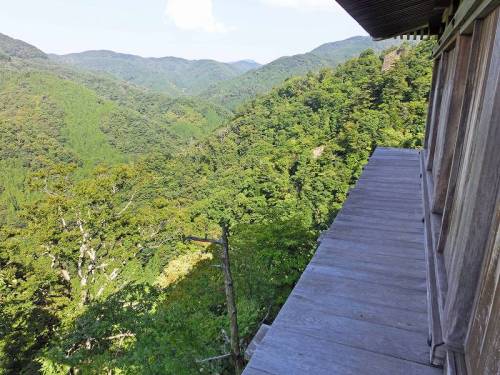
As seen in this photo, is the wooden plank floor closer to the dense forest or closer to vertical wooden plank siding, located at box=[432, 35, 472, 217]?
vertical wooden plank siding, located at box=[432, 35, 472, 217]

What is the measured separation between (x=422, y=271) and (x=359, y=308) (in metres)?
0.63

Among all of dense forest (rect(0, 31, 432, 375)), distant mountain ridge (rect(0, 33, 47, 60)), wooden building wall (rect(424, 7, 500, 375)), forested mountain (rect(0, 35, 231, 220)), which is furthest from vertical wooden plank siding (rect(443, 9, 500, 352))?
distant mountain ridge (rect(0, 33, 47, 60))

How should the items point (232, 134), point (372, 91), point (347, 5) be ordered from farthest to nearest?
point (232, 134) < point (372, 91) < point (347, 5)

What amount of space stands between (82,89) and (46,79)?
8905 millimetres

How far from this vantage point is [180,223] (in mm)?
19281

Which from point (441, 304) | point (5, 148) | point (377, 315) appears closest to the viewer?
point (441, 304)

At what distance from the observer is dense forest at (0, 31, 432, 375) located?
26.0 feet

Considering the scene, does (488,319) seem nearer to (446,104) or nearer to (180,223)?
(446,104)

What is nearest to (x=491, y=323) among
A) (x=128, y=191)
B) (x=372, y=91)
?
(x=128, y=191)

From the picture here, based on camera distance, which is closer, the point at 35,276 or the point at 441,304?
the point at 441,304

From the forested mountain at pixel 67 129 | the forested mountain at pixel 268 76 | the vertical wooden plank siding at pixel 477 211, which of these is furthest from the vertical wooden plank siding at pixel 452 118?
the forested mountain at pixel 268 76

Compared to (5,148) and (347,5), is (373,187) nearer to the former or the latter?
(347,5)

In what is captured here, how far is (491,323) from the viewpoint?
2.89ft

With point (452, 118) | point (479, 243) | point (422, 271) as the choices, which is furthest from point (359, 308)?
point (452, 118)
